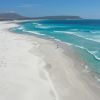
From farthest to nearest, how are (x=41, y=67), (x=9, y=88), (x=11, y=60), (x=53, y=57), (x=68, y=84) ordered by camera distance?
(x=53, y=57) < (x=11, y=60) < (x=41, y=67) < (x=68, y=84) < (x=9, y=88)

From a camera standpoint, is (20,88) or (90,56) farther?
(90,56)

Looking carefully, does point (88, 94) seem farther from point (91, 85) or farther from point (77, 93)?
point (91, 85)

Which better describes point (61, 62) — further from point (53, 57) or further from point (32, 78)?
point (32, 78)

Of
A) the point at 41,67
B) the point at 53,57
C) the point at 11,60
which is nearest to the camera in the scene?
the point at 41,67

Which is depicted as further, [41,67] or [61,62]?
[61,62]

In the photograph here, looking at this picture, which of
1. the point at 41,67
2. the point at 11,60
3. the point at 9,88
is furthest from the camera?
the point at 11,60

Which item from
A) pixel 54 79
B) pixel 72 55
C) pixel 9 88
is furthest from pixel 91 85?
pixel 72 55

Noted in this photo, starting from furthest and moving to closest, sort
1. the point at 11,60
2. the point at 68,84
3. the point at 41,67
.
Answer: the point at 11,60, the point at 41,67, the point at 68,84

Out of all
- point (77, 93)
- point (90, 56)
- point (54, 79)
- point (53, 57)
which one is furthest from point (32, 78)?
point (90, 56)
